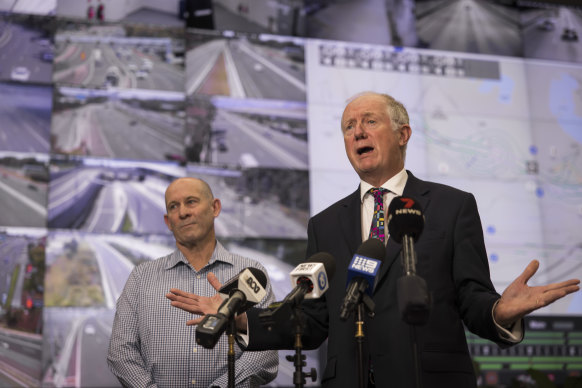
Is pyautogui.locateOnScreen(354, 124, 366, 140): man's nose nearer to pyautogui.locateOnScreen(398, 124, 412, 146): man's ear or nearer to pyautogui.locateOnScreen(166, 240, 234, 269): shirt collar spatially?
pyautogui.locateOnScreen(398, 124, 412, 146): man's ear

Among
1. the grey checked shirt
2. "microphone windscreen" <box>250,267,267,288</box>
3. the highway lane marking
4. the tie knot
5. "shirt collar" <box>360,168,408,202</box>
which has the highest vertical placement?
the highway lane marking

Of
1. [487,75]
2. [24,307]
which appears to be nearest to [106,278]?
[24,307]

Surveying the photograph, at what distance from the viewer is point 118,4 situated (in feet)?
16.3

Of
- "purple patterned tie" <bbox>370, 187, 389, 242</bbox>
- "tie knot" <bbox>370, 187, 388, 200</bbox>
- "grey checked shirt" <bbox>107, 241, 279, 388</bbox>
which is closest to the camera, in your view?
"purple patterned tie" <bbox>370, 187, 389, 242</bbox>

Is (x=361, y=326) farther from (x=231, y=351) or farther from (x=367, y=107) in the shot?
(x=367, y=107)

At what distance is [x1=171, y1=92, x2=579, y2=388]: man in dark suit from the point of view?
2031 millimetres

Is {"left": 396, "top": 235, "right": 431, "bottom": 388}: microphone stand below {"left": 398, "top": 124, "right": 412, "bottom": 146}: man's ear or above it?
below

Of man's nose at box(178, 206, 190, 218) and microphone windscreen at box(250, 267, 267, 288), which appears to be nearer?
microphone windscreen at box(250, 267, 267, 288)

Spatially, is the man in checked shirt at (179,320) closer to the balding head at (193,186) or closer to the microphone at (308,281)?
the balding head at (193,186)

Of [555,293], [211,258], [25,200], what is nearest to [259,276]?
[555,293]

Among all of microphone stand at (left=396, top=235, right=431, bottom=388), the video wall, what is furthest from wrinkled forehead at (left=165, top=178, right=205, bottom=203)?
microphone stand at (left=396, top=235, right=431, bottom=388)

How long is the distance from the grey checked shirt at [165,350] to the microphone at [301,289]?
4.01 feet

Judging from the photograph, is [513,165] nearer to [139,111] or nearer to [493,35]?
[493,35]

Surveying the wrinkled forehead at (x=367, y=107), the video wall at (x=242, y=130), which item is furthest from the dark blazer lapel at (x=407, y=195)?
the video wall at (x=242, y=130)
